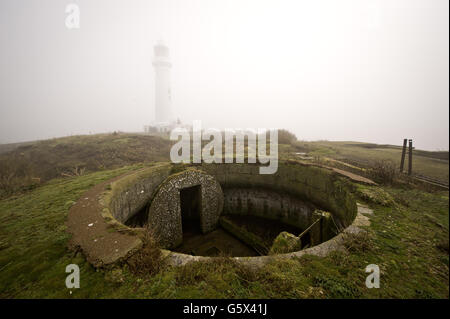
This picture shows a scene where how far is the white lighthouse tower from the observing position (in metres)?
51.7

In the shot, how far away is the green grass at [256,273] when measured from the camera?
238cm

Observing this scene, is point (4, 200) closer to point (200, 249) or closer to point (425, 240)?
point (200, 249)

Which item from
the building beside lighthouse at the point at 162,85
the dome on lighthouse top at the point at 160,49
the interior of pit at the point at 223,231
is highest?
the dome on lighthouse top at the point at 160,49

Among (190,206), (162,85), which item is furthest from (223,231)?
(162,85)

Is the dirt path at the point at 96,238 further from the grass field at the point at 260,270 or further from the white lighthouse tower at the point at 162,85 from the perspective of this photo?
the white lighthouse tower at the point at 162,85

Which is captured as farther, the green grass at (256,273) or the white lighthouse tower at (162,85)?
the white lighthouse tower at (162,85)

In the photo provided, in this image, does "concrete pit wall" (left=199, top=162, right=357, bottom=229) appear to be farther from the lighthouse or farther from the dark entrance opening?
the lighthouse

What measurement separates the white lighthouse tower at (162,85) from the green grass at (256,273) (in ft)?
164

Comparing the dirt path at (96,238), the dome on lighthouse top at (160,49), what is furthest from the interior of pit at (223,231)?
the dome on lighthouse top at (160,49)

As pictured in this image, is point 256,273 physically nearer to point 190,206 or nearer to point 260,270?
point 260,270

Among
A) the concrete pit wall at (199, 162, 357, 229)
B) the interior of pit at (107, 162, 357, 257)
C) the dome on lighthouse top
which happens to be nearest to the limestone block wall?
the interior of pit at (107, 162, 357, 257)

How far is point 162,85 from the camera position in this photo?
55656 millimetres

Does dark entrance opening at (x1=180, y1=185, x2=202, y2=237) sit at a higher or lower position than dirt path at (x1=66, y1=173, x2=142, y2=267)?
lower

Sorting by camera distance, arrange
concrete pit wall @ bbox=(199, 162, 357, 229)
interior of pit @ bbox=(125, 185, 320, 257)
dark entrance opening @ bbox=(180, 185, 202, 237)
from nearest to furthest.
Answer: interior of pit @ bbox=(125, 185, 320, 257) < concrete pit wall @ bbox=(199, 162, 357, 229) < dark entrance opening @ bbox=(180, 185, 202, 237)
